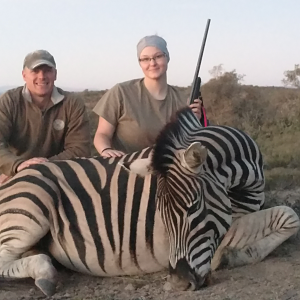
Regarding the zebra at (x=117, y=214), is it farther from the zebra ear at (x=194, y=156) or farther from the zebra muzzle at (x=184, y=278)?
the zebra muzzle at (x=184, y=278)

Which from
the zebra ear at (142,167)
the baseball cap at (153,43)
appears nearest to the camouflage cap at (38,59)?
the baseball cap at (153,43)

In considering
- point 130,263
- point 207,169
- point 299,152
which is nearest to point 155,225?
point 130,263

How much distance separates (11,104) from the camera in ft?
13.3

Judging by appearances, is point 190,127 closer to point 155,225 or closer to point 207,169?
point 207,169

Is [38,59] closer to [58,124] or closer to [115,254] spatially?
[58,124]

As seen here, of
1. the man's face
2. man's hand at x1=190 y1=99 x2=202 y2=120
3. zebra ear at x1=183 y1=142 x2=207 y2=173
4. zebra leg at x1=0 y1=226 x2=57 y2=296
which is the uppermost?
the man's face

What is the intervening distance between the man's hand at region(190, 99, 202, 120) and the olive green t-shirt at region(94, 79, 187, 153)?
0.19 m

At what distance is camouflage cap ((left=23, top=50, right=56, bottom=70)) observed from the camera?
4.05m

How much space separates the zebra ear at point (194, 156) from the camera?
8.11 feet

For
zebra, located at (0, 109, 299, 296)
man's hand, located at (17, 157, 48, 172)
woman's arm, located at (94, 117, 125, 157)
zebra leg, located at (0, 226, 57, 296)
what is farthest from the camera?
woman's arm, located at (94, 117, 125, 157)

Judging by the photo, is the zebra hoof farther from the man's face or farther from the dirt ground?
the man's face

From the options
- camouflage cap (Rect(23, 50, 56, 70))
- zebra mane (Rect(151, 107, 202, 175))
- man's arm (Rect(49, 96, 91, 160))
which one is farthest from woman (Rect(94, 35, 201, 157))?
zebra mane (Rect(151, 107, 202, 175))

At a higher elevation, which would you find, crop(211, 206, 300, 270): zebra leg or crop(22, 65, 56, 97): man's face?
crop(22, 65, 56, 97): man's face

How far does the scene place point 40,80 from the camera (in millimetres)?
4062
